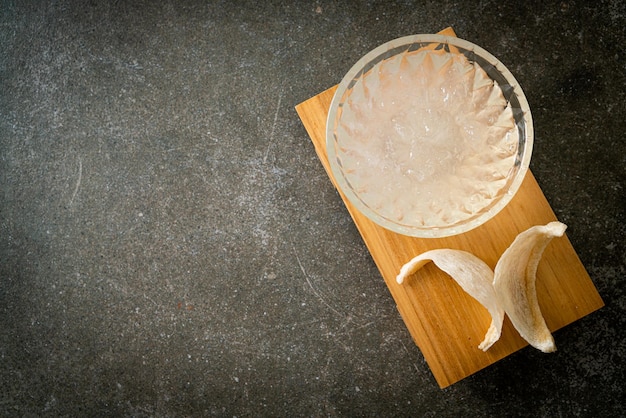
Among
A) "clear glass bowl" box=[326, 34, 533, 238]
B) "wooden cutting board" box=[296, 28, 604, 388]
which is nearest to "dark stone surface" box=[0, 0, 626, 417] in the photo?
"wooden cutting board" box=[296, 28, 604, 388]

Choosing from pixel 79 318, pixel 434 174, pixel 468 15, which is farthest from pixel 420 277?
pixel 79 318

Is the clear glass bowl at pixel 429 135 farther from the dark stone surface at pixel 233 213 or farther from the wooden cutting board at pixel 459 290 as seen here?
the dark stone surface at pixel 233 213

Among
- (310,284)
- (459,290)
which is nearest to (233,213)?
(310,284)

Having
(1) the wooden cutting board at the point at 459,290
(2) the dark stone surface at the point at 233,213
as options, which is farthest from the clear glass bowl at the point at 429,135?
(2) the dark stone surface at the point at 233,213

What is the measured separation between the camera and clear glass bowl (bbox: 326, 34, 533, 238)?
109 cm

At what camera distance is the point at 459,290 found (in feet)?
4.35

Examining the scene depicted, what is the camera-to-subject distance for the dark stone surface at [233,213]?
65.4 inches

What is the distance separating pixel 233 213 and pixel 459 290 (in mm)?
819

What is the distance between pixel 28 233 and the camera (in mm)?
1853

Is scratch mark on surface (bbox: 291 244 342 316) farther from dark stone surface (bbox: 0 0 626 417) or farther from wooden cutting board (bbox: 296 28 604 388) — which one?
wooden cutting board (bbox: 296 28 604 388)

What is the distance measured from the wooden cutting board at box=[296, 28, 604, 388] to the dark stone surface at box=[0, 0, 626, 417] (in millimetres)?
363

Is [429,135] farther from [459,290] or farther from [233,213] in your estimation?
[233,213]

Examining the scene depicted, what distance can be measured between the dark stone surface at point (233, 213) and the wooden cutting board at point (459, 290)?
0.36 m

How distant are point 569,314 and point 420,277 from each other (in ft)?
1.30
